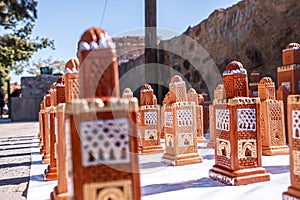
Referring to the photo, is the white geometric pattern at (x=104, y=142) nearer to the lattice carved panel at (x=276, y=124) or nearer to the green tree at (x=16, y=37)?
the lattice carved panel at (x=276, y=124)

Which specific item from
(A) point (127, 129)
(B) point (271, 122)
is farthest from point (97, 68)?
(B) point (271, 122)

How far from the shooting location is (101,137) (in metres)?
1.50

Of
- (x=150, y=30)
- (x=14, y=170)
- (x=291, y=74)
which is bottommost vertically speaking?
(x=14, y=170)

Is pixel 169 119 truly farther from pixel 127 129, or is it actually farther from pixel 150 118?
pixel 127 129

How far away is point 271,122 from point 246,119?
160 cm

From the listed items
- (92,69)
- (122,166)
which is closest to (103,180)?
(122,166)

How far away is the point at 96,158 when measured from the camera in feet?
4.87

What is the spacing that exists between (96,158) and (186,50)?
12739 millimetres

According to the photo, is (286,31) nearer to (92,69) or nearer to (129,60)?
(92,69)

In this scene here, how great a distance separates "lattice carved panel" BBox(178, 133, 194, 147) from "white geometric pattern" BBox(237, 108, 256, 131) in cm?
107

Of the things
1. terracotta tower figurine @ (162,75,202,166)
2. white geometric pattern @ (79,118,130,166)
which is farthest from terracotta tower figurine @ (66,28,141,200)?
terracotta tower figurine @ (162,75,202,166)

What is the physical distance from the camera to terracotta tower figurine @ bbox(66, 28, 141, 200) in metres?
1.48

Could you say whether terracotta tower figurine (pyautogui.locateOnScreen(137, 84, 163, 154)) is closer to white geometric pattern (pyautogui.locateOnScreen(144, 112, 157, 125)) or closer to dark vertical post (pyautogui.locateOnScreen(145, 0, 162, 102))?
white geometric pattern (pyautogui.locateOnScreen(144, 112, 157, 125))

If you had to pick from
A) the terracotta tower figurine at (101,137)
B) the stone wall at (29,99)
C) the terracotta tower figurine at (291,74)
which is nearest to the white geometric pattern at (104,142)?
the terracotta tower figurine at (101,137)
